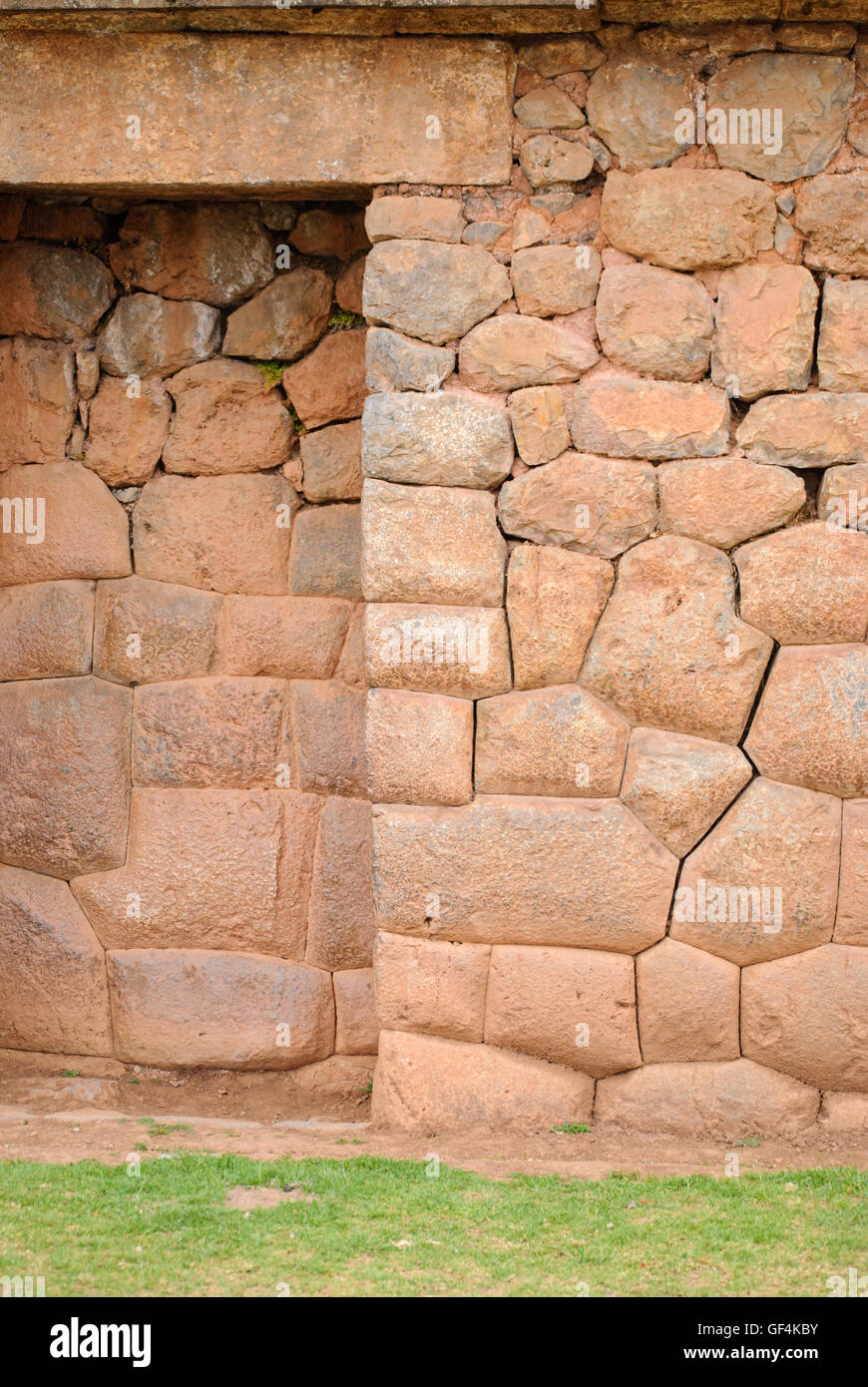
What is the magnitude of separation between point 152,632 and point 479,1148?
235cm

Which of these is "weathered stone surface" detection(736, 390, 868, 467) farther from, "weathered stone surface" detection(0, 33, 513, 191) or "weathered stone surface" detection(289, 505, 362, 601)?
"weathered stone surface" detection(289, 505, 362, 601)

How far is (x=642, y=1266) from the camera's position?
11.4ft

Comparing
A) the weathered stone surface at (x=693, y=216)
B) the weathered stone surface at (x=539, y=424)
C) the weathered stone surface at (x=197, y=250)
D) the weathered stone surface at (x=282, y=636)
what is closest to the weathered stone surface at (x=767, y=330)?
the weathered stone surface at (x=693, y=216)

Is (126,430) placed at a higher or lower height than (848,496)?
higher

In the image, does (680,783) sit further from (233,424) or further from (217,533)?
A: (233,424)

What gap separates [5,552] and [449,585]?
2.06 meters

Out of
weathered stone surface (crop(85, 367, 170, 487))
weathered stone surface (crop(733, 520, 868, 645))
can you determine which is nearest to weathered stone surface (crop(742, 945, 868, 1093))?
weathered stone surface (crop(733, 520, 868, 645))

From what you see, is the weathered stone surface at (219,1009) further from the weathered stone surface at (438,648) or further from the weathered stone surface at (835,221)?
the weathered stone surface at (835,221)

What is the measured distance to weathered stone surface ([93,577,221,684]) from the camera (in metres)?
5.31

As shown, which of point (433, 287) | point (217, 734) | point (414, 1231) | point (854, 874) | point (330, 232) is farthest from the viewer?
point (217, 734)

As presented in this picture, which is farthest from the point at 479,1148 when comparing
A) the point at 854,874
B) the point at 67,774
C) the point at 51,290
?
the point at 51,290

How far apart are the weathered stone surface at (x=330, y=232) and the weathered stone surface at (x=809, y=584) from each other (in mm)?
2032

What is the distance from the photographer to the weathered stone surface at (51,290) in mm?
5301

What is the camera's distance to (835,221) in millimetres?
4328
